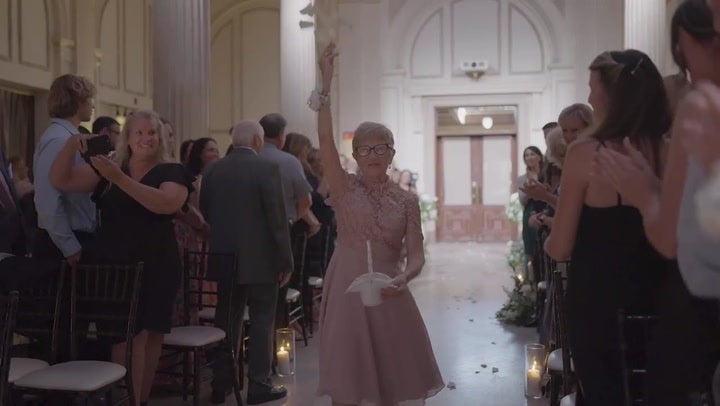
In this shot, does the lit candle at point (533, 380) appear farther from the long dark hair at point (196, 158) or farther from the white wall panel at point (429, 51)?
the white wall panel at point (429, 51)

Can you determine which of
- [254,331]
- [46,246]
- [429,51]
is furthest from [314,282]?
[429,51]

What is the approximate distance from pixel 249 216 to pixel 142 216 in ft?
3.72

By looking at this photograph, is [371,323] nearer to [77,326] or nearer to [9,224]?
[77,326]

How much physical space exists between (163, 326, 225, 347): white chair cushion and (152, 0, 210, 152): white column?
2.37 metres

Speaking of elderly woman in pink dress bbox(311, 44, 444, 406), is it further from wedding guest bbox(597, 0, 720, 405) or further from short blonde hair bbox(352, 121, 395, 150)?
wedding guest bbox(597, 0, 720, 405)

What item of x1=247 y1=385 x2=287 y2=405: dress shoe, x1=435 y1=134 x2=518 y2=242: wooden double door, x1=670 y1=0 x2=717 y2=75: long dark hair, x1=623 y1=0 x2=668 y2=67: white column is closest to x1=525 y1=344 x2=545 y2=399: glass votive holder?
x1=247 y1=385 x2=287 y2=405: dress shoe

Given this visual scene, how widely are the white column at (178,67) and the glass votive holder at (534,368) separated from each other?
3.29m

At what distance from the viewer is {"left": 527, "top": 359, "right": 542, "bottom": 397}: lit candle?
16.0ft

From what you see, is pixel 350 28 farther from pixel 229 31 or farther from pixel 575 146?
pixel 575 146

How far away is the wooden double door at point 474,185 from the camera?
1891 centimetres

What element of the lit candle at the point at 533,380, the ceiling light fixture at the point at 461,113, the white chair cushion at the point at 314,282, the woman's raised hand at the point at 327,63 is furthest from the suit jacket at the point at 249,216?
the ceiling light fixture at the point at 461,113

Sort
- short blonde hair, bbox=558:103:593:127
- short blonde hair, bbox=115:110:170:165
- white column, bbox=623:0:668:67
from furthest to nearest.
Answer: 1. white column, bbox=623:0:668:67
2. short blonde hair, bbox=558:103:593:127
3. short blonde hair, bbox=115:110:170:165

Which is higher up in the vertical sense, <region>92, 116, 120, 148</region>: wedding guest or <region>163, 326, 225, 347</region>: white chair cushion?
<region>92, 116, 120, 148</region>: wedding guest

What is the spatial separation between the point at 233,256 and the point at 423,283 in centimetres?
677
